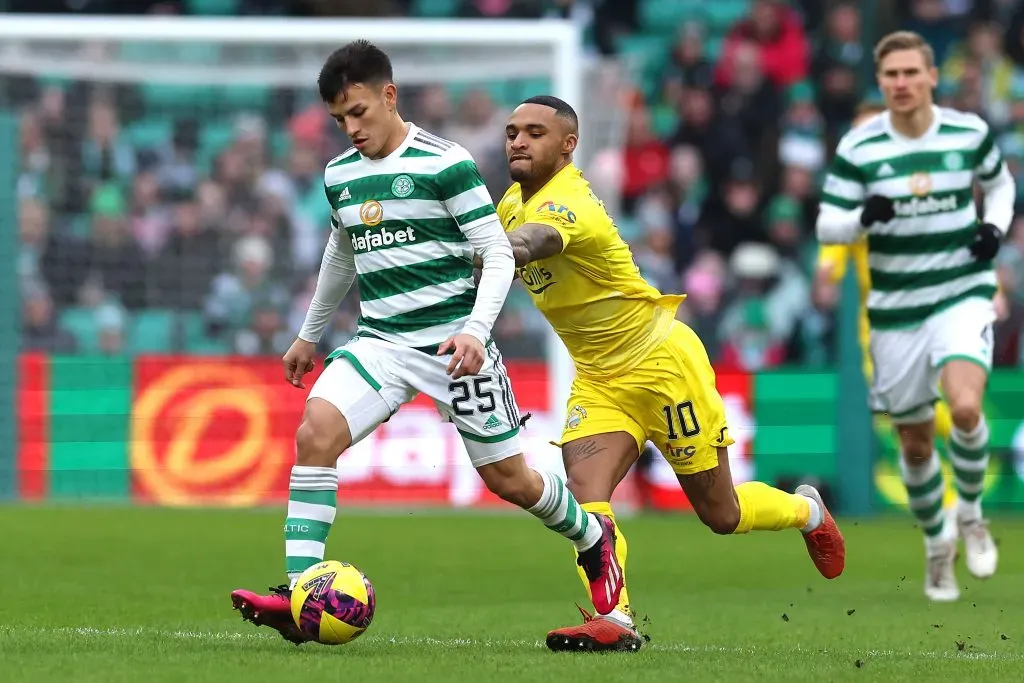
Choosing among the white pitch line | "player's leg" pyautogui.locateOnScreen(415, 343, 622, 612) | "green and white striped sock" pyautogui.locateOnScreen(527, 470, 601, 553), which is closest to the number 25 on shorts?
"player's leg" pyautogui.locateOnScreen(415, 343, 622, 612)

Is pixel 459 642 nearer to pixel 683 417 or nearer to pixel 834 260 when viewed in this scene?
pixel 683 417

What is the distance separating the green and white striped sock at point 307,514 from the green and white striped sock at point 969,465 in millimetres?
4139

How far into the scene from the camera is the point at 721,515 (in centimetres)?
752

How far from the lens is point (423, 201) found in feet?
21.1

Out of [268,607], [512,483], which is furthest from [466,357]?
[268,607]

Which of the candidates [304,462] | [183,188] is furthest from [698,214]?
[304,462]

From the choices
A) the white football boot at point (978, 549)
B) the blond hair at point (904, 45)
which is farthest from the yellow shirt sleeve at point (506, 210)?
the white football boot at point (978, 549)

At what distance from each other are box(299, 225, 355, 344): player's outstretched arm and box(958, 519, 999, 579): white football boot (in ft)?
13.3

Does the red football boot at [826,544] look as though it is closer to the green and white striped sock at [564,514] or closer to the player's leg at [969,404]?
the player's leg at [969,404]

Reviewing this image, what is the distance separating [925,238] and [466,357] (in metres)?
3.85

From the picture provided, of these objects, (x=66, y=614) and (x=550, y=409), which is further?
(x=550, y=409)

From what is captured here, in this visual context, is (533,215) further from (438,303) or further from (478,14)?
(478,14)

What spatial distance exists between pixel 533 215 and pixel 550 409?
28.2 ft

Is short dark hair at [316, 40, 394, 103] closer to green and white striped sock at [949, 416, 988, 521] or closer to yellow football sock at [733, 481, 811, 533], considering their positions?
yellow football sock at [733, 481, 811, 533]
